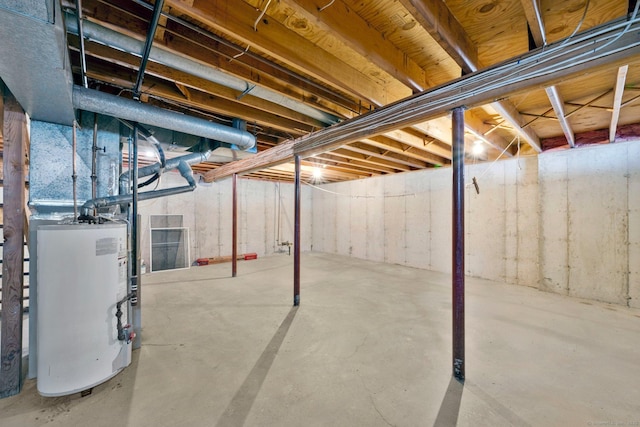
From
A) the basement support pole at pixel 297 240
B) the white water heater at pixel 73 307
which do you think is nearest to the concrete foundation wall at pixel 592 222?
the basement support pole at pixel 297 240

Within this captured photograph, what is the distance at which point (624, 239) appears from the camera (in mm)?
3020

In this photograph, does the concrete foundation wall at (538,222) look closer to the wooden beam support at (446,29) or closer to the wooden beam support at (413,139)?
the wooden beam support at (413,139)

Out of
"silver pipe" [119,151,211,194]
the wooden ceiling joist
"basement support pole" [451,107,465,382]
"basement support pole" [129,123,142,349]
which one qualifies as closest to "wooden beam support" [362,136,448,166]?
the wooden ceiling joist

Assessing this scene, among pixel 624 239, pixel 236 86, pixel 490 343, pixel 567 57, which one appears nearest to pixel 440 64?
pixel 567 57

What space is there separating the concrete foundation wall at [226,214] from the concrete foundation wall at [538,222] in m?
2.76

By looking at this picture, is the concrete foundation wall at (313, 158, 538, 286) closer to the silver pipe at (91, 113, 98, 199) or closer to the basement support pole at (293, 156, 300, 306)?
the basement support pole at (293, 156, 300, 306)

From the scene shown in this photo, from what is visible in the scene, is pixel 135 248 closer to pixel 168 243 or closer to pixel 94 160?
pixel 94 160

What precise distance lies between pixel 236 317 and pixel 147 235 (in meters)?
3.46

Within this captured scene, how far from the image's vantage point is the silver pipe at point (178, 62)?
1.35 m

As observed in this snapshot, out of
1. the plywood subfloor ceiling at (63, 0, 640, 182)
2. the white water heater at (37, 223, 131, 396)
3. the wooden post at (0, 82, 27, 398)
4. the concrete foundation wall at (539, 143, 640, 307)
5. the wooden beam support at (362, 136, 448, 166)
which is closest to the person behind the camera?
the plywood subfloor ceiling at (63, 0, 640, 182)

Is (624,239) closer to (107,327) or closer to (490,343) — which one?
(490,343)

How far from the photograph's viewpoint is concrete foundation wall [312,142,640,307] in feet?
9.98

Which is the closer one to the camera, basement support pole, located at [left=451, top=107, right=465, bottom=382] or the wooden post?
the wooden post

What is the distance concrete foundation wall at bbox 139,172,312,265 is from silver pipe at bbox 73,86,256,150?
3.67m
